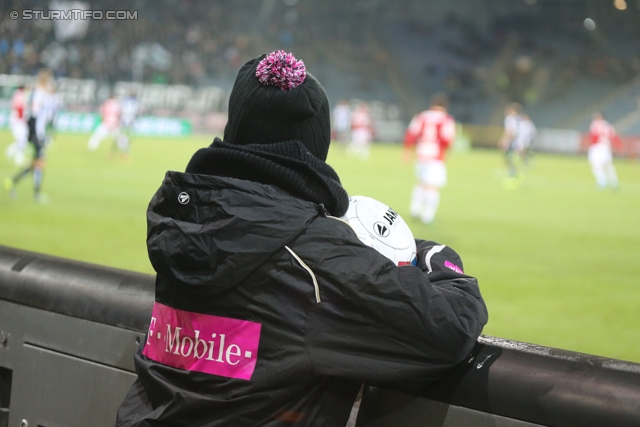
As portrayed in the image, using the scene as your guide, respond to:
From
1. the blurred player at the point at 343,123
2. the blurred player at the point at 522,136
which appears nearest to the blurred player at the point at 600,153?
the blurred player at the point at 522,136

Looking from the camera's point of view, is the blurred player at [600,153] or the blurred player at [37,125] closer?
the blurred player at [37,125]

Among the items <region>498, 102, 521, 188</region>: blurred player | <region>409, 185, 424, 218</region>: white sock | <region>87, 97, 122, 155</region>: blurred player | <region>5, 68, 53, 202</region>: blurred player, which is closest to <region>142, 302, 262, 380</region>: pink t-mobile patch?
<region>409, 185, 424, 218</region>: white sock

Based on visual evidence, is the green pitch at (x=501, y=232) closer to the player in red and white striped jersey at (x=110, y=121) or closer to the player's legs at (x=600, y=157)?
the player's legs at (x=600, y=157)

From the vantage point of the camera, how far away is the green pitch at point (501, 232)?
607cm

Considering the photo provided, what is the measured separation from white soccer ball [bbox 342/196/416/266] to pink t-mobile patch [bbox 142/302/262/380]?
34 cm

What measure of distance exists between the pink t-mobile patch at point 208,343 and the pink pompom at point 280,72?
1.61 feet

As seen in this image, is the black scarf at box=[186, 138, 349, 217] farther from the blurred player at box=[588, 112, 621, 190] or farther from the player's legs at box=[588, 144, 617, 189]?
the player's legs at box=[588, 144, 617, 189]

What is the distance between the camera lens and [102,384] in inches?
87.0

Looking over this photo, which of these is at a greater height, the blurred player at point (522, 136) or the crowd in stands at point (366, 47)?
the crowd in stands at point (366, 47)

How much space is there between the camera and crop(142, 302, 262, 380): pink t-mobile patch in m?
1.52

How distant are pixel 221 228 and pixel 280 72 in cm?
35

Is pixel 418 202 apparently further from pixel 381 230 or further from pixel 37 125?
pixel 381 230

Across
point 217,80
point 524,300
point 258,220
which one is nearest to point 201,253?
point 258,220

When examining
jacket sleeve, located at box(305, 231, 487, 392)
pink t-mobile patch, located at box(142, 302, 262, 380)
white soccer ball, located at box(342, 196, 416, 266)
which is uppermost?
white soccer ball, located at box(342, 196, 416, 266)
